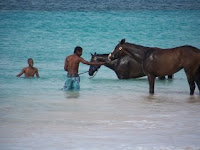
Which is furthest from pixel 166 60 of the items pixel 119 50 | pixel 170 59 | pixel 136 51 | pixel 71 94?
pixel 71 94

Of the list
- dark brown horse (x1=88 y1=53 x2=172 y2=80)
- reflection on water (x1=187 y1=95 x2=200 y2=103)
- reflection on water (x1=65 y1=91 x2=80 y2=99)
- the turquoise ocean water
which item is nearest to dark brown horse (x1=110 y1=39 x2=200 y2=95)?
reflection on water (x1=187 y1=95 x2=200 y2=103)

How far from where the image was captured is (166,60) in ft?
47.7

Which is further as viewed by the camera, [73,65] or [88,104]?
[73,65]

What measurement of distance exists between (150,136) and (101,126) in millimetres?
979

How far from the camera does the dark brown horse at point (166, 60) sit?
14.3 m

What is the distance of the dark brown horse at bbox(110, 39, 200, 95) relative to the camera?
564 inches

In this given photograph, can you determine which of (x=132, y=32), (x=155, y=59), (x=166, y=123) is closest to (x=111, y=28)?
(x=132, y=32)

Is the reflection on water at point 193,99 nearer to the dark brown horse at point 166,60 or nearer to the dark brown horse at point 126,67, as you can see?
the dark brown horse at point 166,60

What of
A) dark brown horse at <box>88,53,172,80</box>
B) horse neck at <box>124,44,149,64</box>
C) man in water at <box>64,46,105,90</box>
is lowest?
dark brown horse at <box>88,53,172,80</box>

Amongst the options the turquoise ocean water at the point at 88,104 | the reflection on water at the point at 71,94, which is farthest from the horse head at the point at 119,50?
the reflection on water at the point at 71,94

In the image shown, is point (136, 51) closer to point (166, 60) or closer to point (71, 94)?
point (166, 60)

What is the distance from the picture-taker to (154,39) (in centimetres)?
3556

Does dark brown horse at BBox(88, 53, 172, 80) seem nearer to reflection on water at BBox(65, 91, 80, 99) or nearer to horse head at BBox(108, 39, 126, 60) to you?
reflection on water at BBox(65, 91, 80, 99)

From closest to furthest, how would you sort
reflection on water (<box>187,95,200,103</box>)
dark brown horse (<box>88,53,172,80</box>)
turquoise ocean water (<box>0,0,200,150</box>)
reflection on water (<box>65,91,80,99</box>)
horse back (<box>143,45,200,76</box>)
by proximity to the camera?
1. turquoise ocean water (<box>0,0,200,150</box>)
2. reflection on water (<box>187,95,200,103</box>)
3. horse back (<box>143,45,200,76</box>)
4. reflection on water (<box>65,91,80,99</box>)
5. dark brown horse (<box>88,53,172,80</box>)
